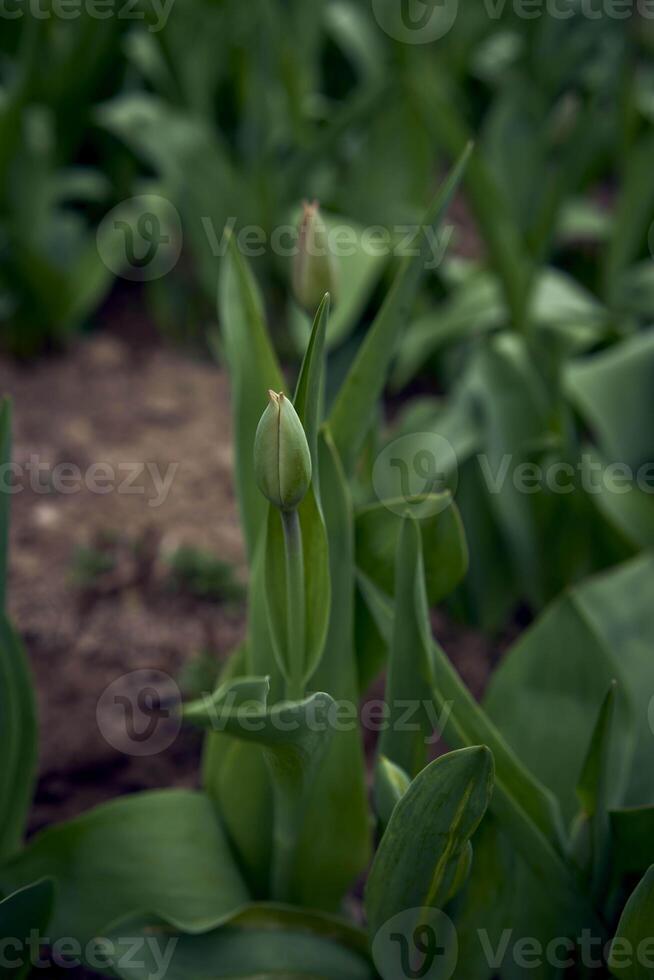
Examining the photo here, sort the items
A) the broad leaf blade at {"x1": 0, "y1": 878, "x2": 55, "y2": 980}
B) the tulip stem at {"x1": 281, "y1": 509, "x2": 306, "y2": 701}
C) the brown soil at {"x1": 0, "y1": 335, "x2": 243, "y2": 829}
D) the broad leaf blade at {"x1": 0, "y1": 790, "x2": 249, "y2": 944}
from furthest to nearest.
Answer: the brown soil at {"x1": 0, "y1": 335, "x2": 243, "y2": 829} → the broad leaf blade at {"x1": 0, "y1": 790, "x2": 249, "y2": 944} → the broad leaf blade at {"x1": 0, "y1": 878, "x2": 55, "y2": 980} → the tulip stem at {"x1": 281, "y1": 509, "x2": 306, "y2": 701}

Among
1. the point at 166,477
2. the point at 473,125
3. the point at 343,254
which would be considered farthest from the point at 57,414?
the point at 473,125

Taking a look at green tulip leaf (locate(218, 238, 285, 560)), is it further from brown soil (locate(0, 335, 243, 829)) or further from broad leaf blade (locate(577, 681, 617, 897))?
brown soil (locate(0, 335, 243, 829))

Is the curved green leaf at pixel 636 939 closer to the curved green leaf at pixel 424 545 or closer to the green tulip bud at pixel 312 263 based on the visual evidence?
the curved green leaf at pixel 424 545

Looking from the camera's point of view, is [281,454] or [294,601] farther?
[294,601]

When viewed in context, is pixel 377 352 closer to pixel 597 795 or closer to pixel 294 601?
pixel 294 601

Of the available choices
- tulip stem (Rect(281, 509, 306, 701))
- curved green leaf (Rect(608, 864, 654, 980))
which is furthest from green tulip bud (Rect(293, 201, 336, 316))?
curved green leaf (Rect(608, 864, 654, 980))

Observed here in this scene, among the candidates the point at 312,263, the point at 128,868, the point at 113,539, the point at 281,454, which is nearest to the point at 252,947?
the point at 128,868

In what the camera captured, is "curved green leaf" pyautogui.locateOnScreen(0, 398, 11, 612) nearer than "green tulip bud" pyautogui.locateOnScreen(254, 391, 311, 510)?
No
